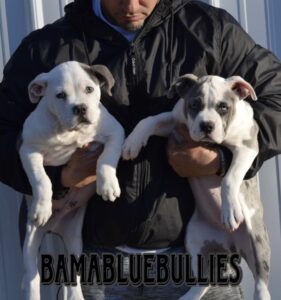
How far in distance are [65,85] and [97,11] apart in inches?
21.2

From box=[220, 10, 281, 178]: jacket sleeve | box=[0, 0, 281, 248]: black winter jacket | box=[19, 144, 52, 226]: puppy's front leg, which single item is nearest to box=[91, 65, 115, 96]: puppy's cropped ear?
box=[0, 0, 281, 248]: black winter jacket

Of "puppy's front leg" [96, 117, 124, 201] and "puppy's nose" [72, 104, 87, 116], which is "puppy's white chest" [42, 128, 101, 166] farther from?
"puppy's nose" [72, 104, 87, 116]

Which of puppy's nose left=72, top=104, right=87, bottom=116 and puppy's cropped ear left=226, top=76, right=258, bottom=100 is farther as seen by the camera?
puppy's cropped ear left=226, top=76, right=258, bottom=100

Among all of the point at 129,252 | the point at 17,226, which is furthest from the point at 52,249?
the point at 129,252

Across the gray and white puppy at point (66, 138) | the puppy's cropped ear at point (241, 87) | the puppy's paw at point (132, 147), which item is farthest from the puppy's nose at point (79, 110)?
the puppy's cropped ear at point (241, 87)

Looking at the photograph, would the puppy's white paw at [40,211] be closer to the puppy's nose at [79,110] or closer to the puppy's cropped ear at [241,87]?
the puppy's nose at [79,110]

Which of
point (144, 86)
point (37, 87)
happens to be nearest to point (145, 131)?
point (144, 86)

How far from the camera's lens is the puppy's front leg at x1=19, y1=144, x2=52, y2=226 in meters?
4.29

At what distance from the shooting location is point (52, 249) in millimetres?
5062

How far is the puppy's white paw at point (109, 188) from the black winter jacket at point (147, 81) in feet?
0.36

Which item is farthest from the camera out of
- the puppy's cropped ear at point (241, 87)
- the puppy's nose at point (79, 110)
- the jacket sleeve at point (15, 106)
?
the jacket sleeve at point (15, 106)

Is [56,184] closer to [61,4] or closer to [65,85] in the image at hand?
[65,85]

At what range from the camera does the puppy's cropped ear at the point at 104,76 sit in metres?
4.29

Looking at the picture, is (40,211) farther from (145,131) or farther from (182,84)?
(182,84)
